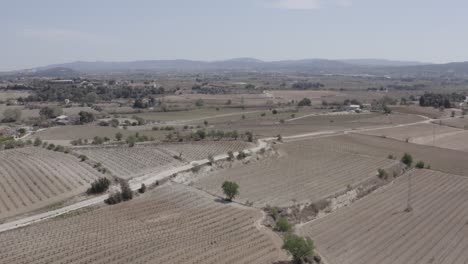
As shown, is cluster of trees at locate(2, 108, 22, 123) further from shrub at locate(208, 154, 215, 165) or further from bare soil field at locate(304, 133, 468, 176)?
shrub at locate(208, 154, 215, 165)

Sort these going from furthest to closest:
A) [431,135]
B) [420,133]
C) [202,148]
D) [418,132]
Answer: [418,132] < [420,133] < [431,135] < [202,148]

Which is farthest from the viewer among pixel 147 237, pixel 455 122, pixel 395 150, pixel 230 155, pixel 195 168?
pixel 455 122

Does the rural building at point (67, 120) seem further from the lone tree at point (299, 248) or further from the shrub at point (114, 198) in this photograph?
the lone tree at point (299, 248)

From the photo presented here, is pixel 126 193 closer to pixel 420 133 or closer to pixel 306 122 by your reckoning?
pixel 420 133

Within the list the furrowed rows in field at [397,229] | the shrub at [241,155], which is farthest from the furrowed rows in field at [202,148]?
the furrowed rows in field at [397,229]

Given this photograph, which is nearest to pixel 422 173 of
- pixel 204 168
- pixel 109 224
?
pixel 204 168

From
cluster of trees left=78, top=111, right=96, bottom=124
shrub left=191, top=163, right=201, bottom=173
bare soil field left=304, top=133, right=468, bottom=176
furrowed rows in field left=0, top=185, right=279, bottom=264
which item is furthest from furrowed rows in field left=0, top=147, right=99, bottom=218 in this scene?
cluster of trees left=78, top=111, right=96, bottom=124

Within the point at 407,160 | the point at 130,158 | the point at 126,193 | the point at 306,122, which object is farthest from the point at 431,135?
the point at 126,193
